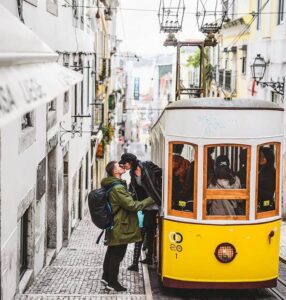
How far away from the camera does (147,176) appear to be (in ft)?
28.8

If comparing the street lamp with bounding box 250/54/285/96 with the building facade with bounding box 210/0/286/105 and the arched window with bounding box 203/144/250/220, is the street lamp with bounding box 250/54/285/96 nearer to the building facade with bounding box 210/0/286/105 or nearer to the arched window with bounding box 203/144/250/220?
the building facade with bounding box 210/0/286/105

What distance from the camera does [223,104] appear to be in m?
8.13

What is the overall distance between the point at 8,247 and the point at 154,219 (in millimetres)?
2988

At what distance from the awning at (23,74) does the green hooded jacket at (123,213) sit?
2.25 metres

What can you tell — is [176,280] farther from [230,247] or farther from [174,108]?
[174,108]

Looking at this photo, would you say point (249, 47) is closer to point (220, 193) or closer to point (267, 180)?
point (267, 180)

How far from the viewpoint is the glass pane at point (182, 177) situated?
8.23 m

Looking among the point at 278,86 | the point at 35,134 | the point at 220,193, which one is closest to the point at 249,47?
the point at 278,86

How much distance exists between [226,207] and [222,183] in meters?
0.32

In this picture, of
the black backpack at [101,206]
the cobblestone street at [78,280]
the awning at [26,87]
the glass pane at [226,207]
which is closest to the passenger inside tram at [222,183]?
the glass pane at [226,207]

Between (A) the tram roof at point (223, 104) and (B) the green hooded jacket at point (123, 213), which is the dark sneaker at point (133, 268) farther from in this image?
(A) the tram roof at point (223, 104)

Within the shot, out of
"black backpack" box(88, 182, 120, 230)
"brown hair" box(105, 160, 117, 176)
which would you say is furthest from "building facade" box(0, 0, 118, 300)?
"brown hair" box(105, 160, 117, 176)

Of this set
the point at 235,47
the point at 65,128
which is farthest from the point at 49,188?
the point at 235,47

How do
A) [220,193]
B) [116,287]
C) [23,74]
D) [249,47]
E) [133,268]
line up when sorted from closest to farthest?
[23,74] < [220,193] < [116,287] < [133,268] < [249,47]
